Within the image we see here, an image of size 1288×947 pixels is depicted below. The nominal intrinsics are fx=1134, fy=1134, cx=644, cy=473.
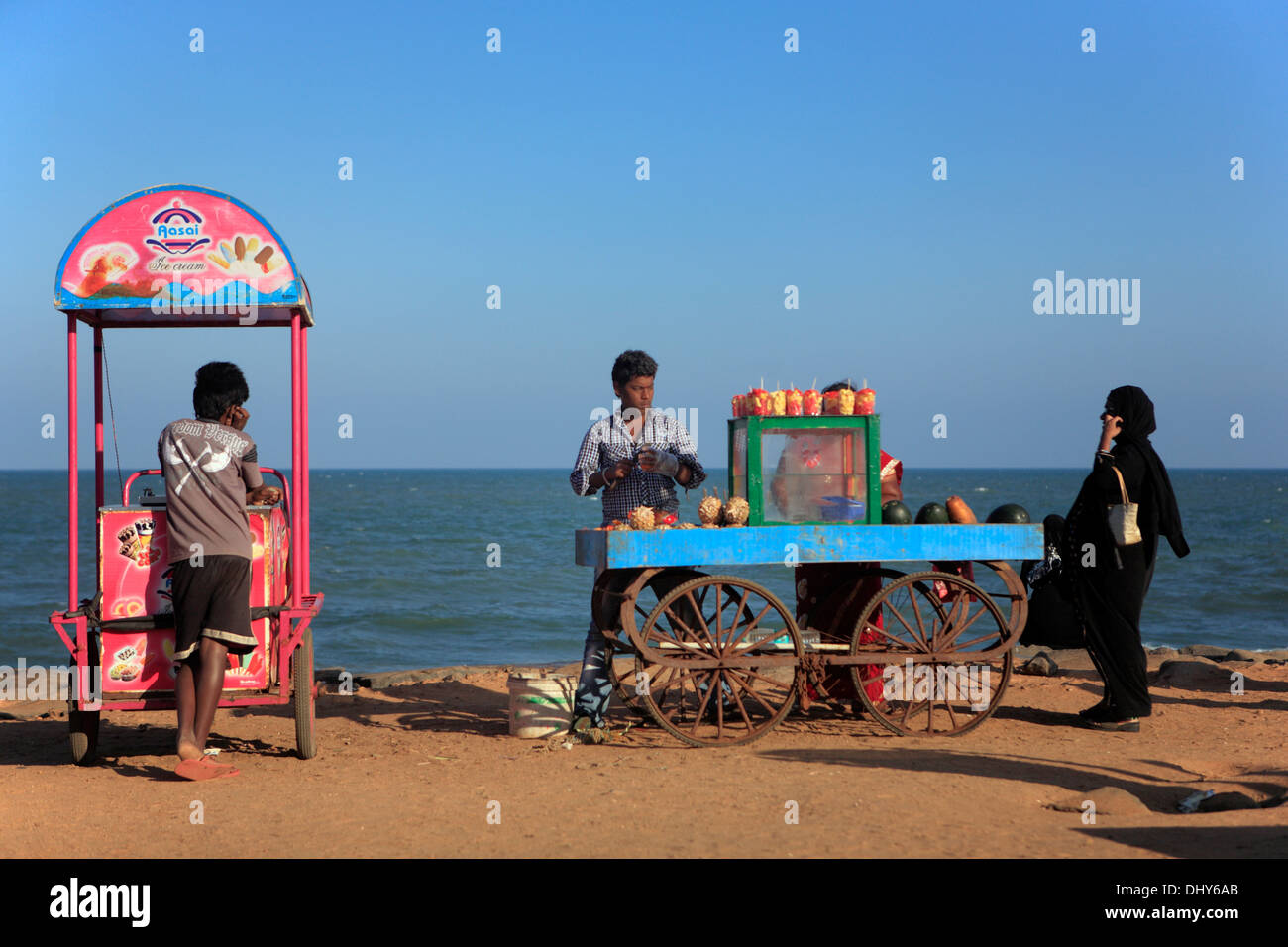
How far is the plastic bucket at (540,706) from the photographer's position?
693cm

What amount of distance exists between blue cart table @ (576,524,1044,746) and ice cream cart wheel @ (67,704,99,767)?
2878 millimetres

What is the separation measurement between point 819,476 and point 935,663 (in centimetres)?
127

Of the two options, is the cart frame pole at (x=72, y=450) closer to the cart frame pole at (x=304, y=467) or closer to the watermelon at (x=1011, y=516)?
the cart frame pole at (x=304, y=467)

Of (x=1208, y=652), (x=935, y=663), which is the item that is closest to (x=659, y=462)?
(x=935, y=663)

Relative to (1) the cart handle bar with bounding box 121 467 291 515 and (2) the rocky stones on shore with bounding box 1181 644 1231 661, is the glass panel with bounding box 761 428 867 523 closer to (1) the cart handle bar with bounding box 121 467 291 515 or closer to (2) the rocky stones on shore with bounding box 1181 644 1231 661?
(1) the cart handle bar with bounding box 121 467 291 515

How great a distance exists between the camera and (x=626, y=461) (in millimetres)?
6570

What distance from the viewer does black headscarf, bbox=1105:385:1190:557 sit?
693 centimetres

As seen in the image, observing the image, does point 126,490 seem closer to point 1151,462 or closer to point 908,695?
Answer: point 908,695

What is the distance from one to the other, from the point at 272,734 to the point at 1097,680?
634 centimetres

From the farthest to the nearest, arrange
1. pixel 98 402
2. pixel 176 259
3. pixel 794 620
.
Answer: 1. pixel 98 402
2. pixel 794 620
3. pixel 176 259

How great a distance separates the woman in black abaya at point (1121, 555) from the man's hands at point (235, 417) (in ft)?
16.0

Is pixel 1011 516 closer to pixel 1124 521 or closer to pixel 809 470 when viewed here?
pixel 1124 521

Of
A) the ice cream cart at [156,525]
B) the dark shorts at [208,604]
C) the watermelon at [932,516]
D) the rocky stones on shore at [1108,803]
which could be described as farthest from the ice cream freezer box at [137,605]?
the rocky stones on shore at [1108,803]
